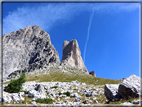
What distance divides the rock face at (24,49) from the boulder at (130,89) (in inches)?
5161

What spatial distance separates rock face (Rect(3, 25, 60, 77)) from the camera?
152m

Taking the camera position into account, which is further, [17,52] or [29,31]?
[29,31]

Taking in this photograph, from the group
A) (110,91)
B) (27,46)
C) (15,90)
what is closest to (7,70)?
(27,46)

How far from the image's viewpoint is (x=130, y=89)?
392 inches

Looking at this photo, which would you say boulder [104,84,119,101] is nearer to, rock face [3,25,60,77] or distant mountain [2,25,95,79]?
distant mountain [2,25,95,79]

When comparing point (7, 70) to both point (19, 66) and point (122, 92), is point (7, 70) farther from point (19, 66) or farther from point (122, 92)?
point (122, 92)

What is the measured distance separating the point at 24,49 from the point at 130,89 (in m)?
190

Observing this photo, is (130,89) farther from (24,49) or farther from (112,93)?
(24,49)

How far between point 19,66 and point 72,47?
92.1 meters

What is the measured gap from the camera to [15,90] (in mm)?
19938

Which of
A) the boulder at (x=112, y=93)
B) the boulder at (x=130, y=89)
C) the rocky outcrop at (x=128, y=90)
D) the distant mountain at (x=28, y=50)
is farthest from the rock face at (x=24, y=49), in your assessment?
the boulder at (x=130, y=89)

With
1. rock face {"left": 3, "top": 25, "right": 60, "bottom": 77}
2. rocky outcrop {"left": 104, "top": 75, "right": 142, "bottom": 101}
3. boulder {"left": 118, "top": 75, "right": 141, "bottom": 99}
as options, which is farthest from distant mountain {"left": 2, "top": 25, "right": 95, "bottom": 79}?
boulder {"left": 118, "top": 75, "right": 141, "bottom": 99}

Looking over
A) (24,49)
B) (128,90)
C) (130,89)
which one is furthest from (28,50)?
(130,89)

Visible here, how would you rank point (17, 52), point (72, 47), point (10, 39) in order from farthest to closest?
1. point (10, 39)
2. point (17, 52)
3. point (72, 47)
